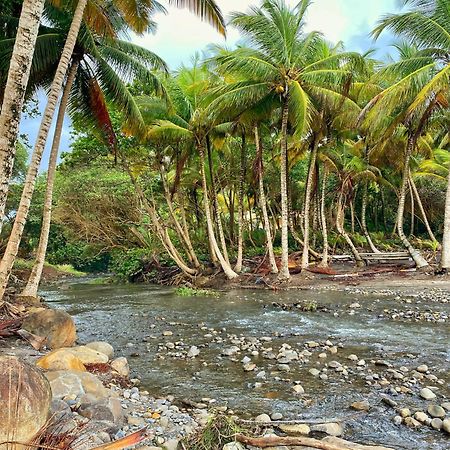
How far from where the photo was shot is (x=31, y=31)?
6.96 m

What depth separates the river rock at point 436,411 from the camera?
15.7 ft

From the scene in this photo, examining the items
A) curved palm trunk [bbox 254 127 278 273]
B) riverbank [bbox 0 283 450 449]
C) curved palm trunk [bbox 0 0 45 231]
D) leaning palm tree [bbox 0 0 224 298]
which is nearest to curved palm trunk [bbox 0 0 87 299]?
leaning palm tree [bbox 0 0 224 298]

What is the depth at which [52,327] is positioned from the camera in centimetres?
812

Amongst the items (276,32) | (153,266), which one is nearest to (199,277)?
(153,266)

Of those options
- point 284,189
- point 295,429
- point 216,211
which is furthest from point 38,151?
point 216,211

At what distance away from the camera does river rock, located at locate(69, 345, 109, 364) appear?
6648mm

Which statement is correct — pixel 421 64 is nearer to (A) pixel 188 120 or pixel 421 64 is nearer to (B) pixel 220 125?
(B) pixel 220 125

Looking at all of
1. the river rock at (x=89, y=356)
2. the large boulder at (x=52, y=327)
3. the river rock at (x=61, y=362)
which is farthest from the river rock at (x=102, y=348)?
the river rock at (x=61, y=362)

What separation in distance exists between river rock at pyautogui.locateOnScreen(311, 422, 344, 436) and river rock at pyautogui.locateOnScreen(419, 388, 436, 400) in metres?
1.44

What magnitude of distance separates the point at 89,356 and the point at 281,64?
13161 mm

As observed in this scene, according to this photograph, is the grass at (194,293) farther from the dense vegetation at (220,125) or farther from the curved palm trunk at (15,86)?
the curved palm trunk at (15,86)

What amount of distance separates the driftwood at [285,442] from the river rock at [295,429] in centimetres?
79

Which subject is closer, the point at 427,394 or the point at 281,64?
the point at 427,394

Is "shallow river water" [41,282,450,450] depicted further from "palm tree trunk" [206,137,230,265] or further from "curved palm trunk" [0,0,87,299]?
"palm tree trunk" [206,137,230,265]
